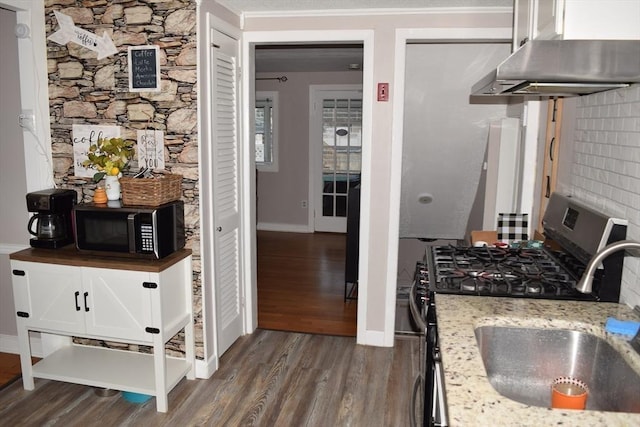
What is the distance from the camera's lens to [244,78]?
11.5 feet

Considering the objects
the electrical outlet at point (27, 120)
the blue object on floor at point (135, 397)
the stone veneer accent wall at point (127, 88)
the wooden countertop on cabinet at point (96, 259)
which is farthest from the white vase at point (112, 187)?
the blue object on floor at point (135, 397)

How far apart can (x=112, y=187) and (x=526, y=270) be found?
2147mm

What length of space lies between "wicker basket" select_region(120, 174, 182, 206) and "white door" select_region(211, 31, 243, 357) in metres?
0.37

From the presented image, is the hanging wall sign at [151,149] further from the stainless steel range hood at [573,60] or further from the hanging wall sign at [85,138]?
the stainless steel range hood at [573,60]

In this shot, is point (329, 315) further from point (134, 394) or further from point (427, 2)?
point (427, 2)

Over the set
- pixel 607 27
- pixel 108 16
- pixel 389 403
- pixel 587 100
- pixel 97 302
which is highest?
pixel 108 16

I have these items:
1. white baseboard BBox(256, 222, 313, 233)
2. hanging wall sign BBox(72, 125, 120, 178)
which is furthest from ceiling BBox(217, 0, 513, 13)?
white baseboard BBox(256, 222, 313, 233)

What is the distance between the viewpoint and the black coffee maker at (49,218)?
2852mm

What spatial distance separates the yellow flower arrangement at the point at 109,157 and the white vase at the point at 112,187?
0.10 feet

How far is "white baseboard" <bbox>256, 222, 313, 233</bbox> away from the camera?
7508 millimetres

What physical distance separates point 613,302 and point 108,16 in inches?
112

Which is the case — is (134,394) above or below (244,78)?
below

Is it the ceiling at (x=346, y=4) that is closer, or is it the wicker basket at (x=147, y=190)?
the wicker basket at (x=147, y=190)

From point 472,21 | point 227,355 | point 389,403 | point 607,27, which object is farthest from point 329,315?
point 607,27
